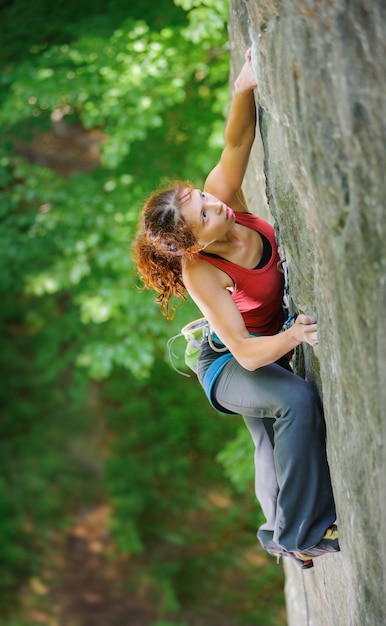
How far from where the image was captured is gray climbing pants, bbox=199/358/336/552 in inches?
108

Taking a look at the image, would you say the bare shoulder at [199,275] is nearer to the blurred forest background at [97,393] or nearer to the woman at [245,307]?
the woman at [245,307]

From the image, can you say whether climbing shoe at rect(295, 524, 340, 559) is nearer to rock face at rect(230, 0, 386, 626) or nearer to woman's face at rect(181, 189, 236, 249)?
rock face at rect(230, 0, 386, 626)

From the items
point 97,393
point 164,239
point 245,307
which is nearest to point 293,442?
point 245,307

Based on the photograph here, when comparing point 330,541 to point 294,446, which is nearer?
point 294,446

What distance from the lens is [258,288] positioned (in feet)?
9.64

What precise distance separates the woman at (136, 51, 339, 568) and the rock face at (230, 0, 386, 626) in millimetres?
148

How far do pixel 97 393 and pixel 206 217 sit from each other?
9076mm

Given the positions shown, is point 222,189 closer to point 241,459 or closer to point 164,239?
point 164,239

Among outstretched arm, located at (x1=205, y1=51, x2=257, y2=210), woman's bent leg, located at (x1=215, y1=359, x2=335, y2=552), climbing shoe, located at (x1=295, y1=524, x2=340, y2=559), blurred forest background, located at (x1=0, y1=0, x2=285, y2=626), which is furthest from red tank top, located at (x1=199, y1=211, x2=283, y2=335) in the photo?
blurred forest background, located at (x1=0, y1=0, x2=285, y2=626)

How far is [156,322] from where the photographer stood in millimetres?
6723

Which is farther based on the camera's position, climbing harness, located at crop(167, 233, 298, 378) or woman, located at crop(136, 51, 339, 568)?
climbing harness, located at crop(167, 233, 298, 378)

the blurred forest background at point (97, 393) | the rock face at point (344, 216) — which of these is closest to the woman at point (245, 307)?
the rock face at point (344, 216)

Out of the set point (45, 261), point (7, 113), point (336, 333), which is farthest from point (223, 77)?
point (336, 333)

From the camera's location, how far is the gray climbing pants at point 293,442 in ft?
9.04
